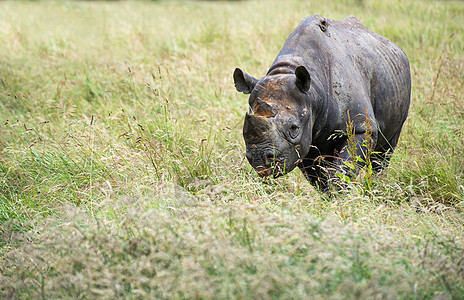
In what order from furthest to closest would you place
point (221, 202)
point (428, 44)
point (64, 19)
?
point (64, 19), point (428, 44), point (221, 202)

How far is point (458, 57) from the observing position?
8125mm

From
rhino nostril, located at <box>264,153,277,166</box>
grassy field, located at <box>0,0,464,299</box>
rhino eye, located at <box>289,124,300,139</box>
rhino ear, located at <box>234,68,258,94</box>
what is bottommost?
grassy field, located at <box>0,0,464,299</box>

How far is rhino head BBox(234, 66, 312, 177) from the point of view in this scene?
3.83 m

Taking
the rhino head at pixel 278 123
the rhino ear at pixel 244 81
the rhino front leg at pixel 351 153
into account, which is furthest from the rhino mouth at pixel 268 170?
the rhino ear at pixel 244 81

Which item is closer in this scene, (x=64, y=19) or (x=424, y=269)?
(x=424, y=269)

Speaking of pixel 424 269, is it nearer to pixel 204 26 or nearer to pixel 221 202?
pixel 221 202

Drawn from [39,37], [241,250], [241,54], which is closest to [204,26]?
[241,54]

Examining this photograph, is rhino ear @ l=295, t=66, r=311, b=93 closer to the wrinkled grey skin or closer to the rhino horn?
the wrinkled grey skin

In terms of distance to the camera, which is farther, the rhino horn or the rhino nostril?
the rhino nostril

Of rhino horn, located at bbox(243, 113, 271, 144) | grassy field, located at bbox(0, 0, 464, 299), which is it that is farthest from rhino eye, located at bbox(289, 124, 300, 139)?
grassy field, located at bbox(0, 0, 464, 299)

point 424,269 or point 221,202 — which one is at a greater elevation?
point 424,269

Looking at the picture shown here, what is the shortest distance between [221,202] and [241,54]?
560 cm

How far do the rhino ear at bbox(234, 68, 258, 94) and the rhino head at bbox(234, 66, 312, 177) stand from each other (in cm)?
13

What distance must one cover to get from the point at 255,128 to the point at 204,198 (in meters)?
0.59
